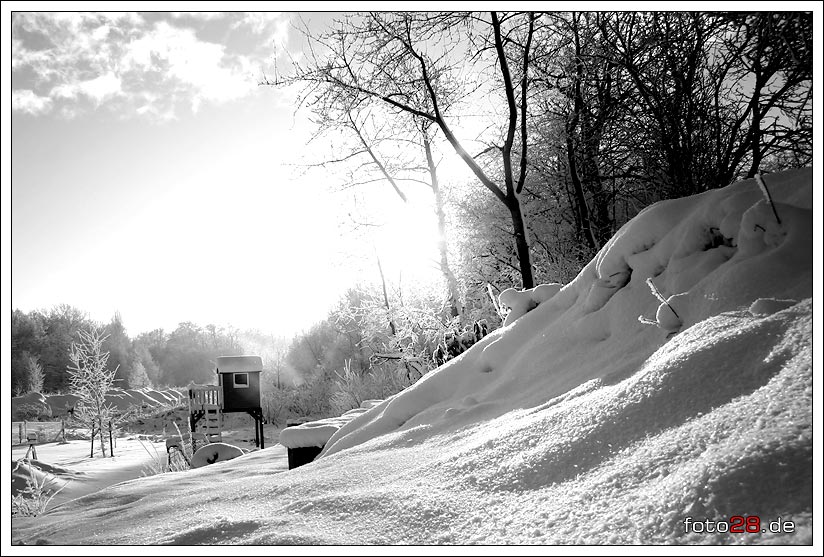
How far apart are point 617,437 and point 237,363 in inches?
734

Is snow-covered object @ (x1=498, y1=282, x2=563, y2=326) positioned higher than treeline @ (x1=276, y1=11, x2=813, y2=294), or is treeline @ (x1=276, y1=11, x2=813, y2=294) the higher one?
treeline @ (x1=276, y1=11, x2=813, y2=294)

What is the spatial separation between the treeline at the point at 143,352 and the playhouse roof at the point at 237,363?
37.1ft

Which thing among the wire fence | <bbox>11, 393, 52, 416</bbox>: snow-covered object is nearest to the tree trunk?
the wire fence

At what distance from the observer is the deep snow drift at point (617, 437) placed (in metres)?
1.53

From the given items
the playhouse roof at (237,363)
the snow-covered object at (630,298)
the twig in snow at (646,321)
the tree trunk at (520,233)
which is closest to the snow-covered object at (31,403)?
the playhouse roof at (237,363)

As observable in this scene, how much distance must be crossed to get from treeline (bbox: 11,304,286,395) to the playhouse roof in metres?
11.3

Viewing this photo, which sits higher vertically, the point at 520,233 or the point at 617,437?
the point at 520,233

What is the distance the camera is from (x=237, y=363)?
61.9 ft

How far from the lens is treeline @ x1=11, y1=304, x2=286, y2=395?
26312 millimetres

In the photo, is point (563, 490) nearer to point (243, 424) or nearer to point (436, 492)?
point (436, 492)

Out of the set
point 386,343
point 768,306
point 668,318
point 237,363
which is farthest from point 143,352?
point 768,306

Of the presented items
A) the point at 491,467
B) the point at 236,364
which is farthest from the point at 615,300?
the point at 236,364

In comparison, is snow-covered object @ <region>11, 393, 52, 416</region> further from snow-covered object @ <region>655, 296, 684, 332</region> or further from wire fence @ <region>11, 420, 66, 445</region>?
snow-covered object @ <region>655, 296, 684, 332</region>

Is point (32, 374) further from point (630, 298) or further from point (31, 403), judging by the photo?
point (630, 298)
